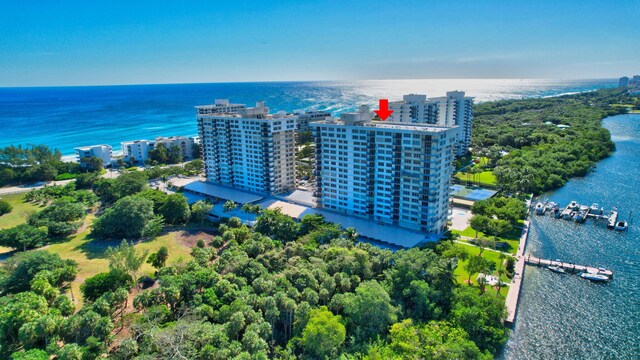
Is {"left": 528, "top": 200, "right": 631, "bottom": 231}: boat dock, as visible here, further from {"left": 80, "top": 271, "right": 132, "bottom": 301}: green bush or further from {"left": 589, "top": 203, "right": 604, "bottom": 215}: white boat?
{"left": 80, "top": 271, "right": 132, "bottom": 301}: green bush

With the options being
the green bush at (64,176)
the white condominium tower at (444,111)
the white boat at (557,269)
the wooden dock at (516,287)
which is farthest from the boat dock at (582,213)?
the green bush at (64,176)

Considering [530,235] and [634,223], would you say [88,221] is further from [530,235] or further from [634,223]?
[634,223]

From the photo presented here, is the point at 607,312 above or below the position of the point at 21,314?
below

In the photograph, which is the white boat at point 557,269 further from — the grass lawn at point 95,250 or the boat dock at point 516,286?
the grass lawn at point 95,250

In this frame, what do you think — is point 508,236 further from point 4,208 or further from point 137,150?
point 137,150

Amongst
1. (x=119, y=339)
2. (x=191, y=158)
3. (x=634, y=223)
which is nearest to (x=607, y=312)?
(x=634, y=223)

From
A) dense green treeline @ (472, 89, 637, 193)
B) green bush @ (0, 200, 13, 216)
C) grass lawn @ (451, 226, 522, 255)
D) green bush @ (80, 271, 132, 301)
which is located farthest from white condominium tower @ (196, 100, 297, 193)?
dense green treeline @ (472, 89, 637, 193)
